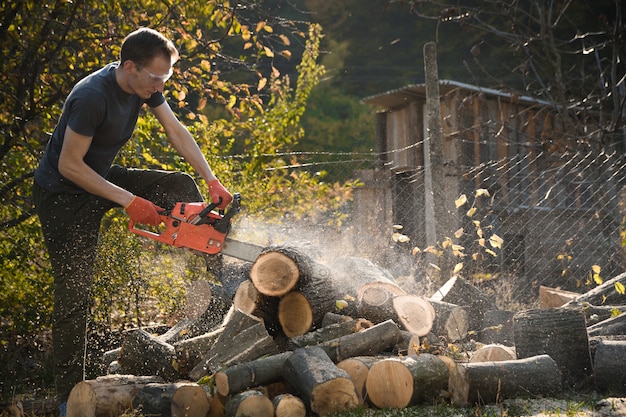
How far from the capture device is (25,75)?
215 inches

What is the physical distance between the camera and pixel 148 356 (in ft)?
13.5

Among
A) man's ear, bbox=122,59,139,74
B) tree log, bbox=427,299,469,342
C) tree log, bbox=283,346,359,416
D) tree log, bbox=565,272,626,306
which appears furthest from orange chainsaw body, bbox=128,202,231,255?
tree log, bbox=565,272,626,306

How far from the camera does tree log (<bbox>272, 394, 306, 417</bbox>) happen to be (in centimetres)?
337

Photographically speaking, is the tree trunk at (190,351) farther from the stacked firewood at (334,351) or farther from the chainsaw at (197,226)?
the chainsaw at (197,226)

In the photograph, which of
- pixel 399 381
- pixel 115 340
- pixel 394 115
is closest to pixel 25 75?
pixel 115 340

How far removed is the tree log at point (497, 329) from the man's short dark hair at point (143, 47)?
304cm

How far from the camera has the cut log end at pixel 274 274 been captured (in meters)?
4.33

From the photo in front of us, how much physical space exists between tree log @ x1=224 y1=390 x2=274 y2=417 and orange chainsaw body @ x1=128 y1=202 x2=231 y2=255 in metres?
0.88

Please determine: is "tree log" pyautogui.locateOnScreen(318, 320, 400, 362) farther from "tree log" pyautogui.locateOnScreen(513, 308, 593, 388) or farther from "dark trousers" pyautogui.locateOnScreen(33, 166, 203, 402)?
"dark trousers" pyautogui.locateOnScreen(33, 166, 203, 402)

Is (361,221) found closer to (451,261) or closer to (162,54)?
(451,261)

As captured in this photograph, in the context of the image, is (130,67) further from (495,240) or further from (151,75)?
(495,240)

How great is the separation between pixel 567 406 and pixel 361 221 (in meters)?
5.21

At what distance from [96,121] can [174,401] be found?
152 centimetres

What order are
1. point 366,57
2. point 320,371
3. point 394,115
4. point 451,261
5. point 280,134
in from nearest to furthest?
1. point 320,371
2. point 451,261
3. point 280,134
4. point 394,115
5. point 366,57
